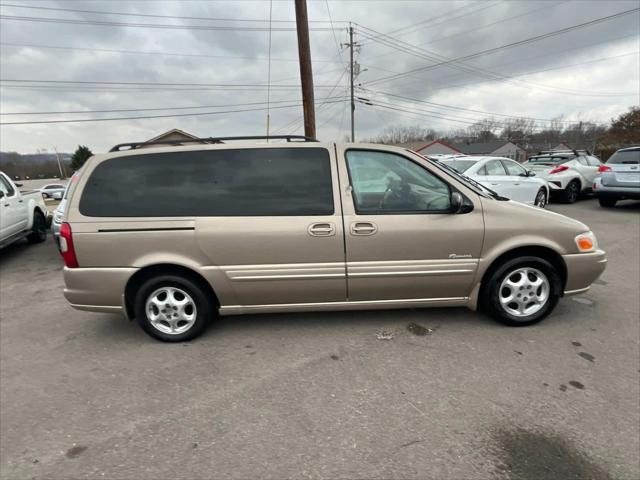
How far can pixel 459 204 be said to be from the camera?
318 centimetres

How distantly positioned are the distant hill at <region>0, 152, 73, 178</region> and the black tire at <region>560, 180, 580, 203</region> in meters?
73.8

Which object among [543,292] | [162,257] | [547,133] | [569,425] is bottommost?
[569,425]

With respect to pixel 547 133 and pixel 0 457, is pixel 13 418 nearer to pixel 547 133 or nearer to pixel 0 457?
pixel 0 457

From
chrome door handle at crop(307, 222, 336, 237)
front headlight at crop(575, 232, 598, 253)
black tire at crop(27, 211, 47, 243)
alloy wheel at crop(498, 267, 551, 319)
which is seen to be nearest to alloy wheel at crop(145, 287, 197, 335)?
chrome door handle at crop(307, 222, 336, 237)

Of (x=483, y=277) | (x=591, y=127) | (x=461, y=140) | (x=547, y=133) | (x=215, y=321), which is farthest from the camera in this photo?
(x=461, y=140)

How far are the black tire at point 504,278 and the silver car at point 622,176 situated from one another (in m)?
8.24

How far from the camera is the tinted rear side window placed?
3123mm

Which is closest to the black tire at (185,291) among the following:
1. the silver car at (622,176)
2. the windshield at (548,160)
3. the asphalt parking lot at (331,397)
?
the asphalt parking lot at (331,397)

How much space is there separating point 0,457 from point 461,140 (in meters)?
86.6

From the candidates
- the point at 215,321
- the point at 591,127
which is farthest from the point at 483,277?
the point at 591,127

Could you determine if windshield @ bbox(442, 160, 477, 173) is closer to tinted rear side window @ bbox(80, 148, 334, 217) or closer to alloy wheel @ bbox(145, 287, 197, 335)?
tinted rear side window @ bbox(80, 148, 334, 217)

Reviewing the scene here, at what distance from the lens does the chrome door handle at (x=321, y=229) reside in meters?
3.13

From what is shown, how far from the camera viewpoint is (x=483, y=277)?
11.1 feet

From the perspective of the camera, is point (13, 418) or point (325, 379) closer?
point (13, 418)
